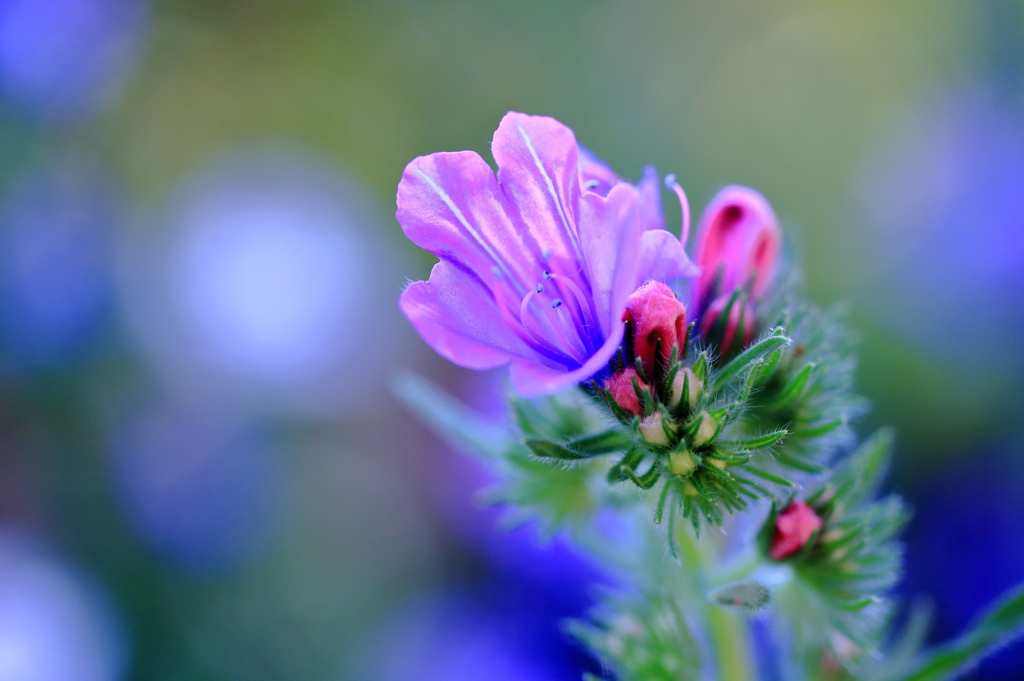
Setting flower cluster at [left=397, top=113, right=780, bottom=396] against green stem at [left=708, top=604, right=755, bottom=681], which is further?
green stem at [left=708, top=604, right=755, bottom=681]

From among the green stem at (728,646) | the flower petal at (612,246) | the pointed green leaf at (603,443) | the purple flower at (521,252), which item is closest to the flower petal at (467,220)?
the purple flower at (521,252)

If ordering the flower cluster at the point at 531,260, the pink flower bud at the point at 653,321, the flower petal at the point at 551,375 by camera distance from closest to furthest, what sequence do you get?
1. the flower petal at the point at 551,375
2. the flower cluster at the point at 531,260
3. the pink flower bud at the point at 653,321

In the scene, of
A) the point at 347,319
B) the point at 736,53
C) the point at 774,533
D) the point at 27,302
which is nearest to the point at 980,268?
the point at 736,53

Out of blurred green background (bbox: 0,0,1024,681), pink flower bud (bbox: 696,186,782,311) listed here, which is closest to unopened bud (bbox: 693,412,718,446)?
pink flower bud (bbox: 696,186,782,311)

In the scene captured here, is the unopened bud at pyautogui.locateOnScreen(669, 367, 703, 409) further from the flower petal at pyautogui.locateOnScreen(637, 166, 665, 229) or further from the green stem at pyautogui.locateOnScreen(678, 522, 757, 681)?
the green stem at pyautogui.locateOnScreen(678, 522, 757, 681)

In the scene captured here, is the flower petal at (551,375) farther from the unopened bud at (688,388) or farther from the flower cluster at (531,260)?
the unopened bud at (688,388)
